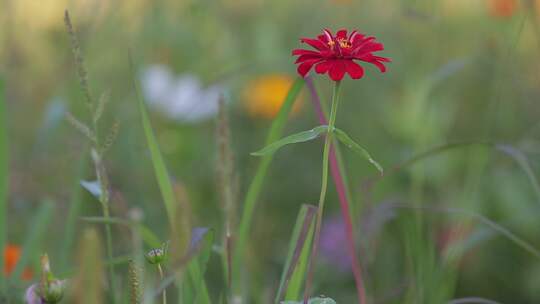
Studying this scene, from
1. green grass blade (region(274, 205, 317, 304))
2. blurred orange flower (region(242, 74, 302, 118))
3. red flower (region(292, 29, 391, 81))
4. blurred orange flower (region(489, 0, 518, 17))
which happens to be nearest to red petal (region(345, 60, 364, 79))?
red flower (region(292, 29, 391, 81))

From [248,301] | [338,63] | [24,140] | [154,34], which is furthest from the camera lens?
[154,34]

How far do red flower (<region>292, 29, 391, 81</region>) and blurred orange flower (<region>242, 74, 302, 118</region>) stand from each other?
142 centimetres

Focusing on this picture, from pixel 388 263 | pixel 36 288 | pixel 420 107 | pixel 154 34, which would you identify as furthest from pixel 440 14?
pixel 36 288

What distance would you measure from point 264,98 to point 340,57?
1550 millimetres

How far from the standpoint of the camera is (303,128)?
7.26ft

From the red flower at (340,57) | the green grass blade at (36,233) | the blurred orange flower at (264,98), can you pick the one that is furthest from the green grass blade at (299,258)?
the blurred orange flower at (264,98)

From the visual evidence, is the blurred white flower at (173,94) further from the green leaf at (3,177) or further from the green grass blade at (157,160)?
the green grass blade at (157,160)

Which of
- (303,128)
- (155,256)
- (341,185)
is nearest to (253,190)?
(341,185)

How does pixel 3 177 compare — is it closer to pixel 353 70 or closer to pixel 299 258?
pixel 299 258

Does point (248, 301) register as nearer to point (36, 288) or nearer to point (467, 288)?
point (467, 288)

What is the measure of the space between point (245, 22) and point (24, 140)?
1062 mm

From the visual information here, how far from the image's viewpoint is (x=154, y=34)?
2158mm

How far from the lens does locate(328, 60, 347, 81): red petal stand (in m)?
0.69

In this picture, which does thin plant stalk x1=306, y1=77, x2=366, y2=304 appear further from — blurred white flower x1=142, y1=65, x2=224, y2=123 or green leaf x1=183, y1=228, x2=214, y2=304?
blurred white flower x1=142, y1=65, x2=224, y2=123
